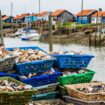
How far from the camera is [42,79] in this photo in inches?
454

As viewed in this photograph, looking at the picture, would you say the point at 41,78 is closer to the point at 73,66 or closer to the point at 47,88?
the point at 47,88

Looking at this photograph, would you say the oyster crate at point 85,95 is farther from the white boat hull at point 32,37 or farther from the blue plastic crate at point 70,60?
the white boat hull at point 32,37

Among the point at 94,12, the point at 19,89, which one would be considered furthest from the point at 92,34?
the point at 19,89

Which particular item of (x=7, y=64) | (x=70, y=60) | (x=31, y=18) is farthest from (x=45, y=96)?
(x=31, y=18)

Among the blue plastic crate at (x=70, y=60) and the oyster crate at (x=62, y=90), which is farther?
the blue plastic crate at (x=70, y=60)

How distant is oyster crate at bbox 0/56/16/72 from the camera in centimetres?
1120

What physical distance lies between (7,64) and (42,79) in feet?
3.53

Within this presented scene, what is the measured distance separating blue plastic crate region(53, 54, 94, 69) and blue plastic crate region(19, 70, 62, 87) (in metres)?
0.57

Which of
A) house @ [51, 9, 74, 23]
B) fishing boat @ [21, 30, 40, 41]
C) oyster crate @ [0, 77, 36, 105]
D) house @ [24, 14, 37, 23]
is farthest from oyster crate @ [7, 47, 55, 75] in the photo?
house @ [24, 14, 37, 23]

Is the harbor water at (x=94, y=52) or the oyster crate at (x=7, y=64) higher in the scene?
the oyster crate at (x=7, y=64)

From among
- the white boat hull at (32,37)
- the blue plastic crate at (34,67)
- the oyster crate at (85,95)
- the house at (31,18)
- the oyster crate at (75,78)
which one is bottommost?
the white boat hull at (32,37)

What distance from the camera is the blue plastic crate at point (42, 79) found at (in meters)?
11.3

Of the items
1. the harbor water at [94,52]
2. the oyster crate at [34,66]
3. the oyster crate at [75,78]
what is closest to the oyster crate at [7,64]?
the oyster crate at [34,66]

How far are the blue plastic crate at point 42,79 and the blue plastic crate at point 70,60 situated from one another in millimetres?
570
